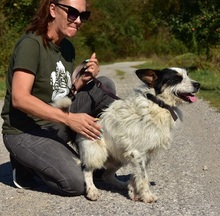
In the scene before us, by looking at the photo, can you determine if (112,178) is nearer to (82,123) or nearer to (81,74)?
(82,123)

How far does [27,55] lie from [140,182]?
147 cm

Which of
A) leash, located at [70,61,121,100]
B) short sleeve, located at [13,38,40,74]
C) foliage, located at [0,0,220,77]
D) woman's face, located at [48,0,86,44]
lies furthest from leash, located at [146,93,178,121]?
foliage, located at [0,0,220,77]

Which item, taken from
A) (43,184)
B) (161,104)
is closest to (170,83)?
(161,104)

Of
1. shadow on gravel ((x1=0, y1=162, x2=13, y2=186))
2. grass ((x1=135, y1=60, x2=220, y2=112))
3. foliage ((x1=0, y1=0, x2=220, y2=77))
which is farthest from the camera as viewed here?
foliage ((x1=0, y1=0, x2=220, y2=77))

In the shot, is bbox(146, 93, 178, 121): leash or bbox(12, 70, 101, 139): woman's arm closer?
bbox(12, 70, 101, 139): woman's arm

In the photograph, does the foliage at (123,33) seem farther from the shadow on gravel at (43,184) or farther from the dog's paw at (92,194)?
the dog's paw at (92,194)

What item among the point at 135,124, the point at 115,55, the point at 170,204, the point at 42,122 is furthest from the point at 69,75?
the point at 115,55

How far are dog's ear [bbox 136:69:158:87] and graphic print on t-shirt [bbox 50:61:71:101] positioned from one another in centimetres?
77

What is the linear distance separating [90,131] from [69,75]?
826mm

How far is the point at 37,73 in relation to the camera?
15.8 feet

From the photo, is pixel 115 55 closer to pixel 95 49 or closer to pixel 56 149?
pixel 95 49

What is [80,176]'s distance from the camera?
4.84 m

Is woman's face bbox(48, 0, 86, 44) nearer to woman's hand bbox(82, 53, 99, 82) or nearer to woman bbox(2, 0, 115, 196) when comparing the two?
woman bbox(2, 0, 115, 196)

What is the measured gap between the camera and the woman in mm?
4574
